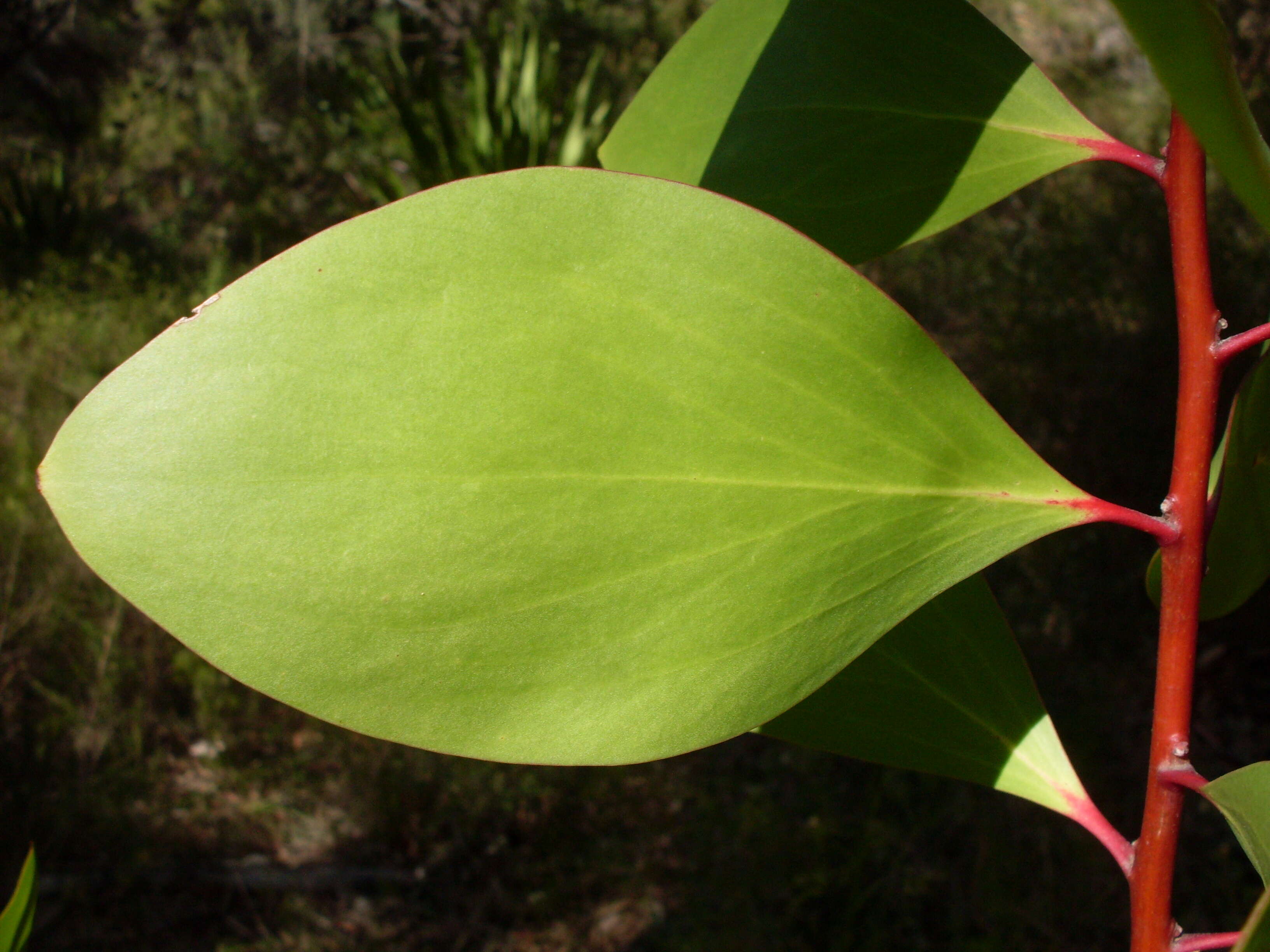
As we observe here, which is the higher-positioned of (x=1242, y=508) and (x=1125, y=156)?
(x=1125, y=156)

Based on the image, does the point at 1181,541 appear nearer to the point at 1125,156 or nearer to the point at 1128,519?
the point at 1128,519

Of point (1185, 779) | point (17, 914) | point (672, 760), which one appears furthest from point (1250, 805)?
point (672, 760)

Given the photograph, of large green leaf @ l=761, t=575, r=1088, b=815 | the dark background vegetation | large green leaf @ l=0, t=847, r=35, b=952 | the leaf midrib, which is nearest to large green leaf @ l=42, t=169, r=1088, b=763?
the leaf midrib

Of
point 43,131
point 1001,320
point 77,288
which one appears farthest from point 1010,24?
point 43,131

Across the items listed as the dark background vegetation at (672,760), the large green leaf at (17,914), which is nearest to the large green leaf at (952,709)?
the large green leaf at (17,914)

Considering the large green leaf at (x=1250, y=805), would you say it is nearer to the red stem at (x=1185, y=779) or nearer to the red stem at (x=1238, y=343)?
the red stem at (x=1185, y=779)

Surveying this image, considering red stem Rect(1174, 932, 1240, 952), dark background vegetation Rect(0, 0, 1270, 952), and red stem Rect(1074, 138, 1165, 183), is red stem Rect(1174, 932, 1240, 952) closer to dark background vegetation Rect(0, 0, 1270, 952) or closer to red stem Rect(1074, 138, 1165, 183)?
red stem Rect(1074, 138, 1165, 183)

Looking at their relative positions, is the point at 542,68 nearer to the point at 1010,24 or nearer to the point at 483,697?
the point at 1010,24
